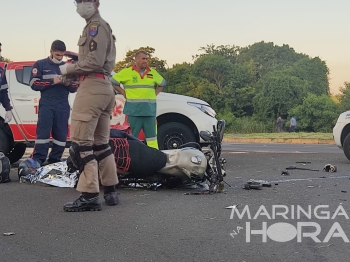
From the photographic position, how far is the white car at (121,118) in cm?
948

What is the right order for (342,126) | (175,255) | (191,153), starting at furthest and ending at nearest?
1. (342,126)
2. (191,153)
3. (175,255)

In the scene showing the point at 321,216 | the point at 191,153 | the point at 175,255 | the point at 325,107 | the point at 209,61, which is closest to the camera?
the point at 175,255

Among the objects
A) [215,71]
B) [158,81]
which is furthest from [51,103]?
[215,71]

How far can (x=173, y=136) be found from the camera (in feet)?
31.1

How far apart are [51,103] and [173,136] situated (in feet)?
8.05

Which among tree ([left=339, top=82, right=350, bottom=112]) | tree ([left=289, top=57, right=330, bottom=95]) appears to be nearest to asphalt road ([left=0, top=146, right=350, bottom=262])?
tree ([left=339, top=82, right=350, bottom=112])

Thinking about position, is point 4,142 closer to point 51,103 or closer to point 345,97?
point 51,103

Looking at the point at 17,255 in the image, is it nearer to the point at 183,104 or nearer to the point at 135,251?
the point at 135,251

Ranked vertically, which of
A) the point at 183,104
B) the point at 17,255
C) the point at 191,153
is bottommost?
the point at 17,255

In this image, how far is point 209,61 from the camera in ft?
194

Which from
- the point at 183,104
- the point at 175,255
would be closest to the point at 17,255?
the point at 175,255

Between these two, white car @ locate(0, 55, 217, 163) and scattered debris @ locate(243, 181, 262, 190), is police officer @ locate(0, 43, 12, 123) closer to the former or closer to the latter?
white car @ locate(0, 55, 217, 163)

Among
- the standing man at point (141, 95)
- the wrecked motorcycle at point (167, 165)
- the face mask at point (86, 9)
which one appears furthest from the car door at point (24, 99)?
the face mask at point (86, 9)

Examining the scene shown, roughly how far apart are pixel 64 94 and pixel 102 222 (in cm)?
369
